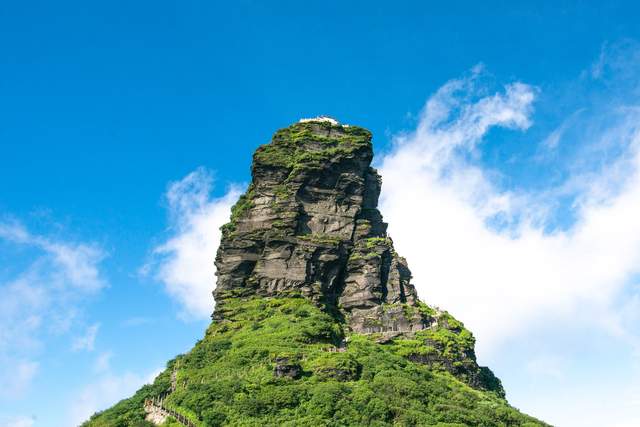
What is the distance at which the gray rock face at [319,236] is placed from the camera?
92.7 m

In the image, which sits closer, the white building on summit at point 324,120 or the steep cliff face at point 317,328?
the steep cliff face at point 317,328

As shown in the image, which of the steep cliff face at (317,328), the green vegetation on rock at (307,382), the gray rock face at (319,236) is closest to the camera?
the green vegetation on rock at (307,382)

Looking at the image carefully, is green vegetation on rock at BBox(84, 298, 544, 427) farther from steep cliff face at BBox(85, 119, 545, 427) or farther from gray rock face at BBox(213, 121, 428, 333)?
gray rock face at BBox(213, 121, 428, 333)

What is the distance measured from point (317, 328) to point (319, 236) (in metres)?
21.8

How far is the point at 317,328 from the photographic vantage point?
78812 millimetres

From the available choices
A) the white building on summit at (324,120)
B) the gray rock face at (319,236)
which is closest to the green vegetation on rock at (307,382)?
the gray rock face at (319,236)

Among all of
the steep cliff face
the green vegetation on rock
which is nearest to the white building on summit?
the steep cliff face

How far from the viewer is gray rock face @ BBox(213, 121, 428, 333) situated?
304ft

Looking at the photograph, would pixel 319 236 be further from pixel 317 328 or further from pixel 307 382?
pixel 307 382

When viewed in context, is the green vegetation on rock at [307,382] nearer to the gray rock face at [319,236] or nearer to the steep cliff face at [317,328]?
the steep cliff face at [317,328]

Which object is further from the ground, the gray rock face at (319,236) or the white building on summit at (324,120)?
the white building on summit at (324,120)

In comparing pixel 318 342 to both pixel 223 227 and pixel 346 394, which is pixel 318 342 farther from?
pixel 223 227

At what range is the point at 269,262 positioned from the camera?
308ft

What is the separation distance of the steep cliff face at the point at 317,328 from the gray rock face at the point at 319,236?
0.62 feet
